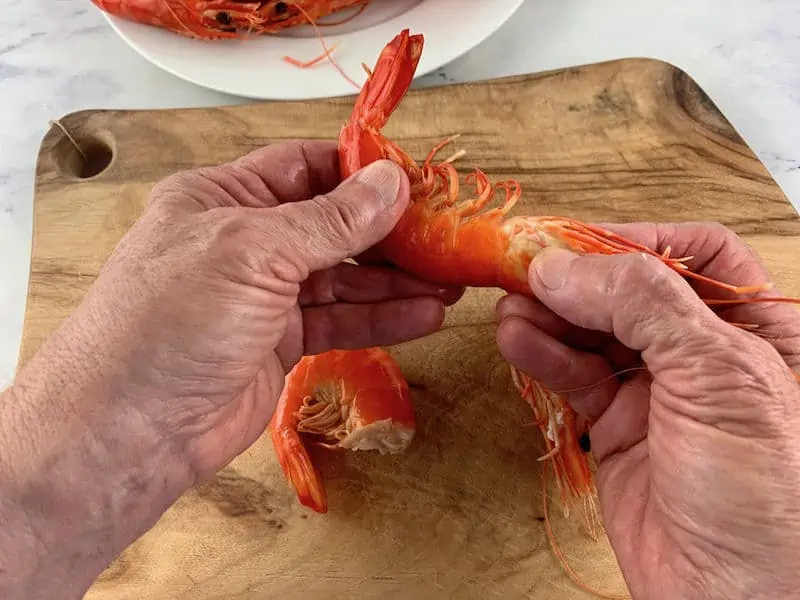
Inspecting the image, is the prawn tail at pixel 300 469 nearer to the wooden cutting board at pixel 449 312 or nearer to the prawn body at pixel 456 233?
the wooden cutting board at pixel 449 312

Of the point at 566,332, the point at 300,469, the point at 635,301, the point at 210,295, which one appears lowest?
the point at 300,469

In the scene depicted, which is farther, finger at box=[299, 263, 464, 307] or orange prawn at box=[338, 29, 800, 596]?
finger at box=[299, 263, 464, 307]

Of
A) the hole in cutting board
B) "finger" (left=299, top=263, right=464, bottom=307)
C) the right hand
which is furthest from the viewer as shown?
the hole in cutting board

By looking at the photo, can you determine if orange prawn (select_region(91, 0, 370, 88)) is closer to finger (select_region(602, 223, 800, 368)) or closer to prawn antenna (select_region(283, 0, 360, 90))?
prawn antenna (select_region(283, 0, 360, 90))

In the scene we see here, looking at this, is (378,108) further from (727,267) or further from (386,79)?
(727,267)

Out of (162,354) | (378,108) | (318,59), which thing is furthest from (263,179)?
(318,59)

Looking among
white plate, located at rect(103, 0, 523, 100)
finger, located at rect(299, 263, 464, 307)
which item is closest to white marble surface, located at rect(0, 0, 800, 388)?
white plate, located at rect(103, 0, 523, 100)
